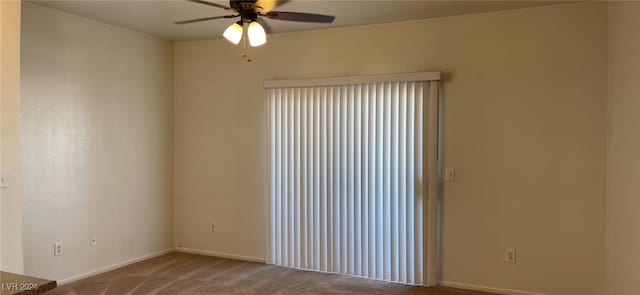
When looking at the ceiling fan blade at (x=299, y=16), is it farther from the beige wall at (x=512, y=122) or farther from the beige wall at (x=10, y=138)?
the beige wall at (x=10, y=138)

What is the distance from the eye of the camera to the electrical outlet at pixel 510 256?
405 cm

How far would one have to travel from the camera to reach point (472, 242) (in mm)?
4199

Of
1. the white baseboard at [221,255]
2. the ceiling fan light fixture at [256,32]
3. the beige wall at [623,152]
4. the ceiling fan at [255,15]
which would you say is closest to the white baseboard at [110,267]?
the white baseboard at [221,255]

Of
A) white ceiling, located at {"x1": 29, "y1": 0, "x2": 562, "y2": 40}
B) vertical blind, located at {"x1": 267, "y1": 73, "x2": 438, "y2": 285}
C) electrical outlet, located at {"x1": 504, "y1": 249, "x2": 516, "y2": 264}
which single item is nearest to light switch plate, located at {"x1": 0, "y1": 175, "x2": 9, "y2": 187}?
white ceiling, located at {"x1": 29, "y1": 0, "x2": 562, "y2": 40}

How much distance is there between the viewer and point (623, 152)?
3.35m

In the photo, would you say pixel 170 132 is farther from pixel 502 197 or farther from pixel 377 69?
pixel 502 197

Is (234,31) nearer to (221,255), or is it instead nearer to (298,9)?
(298,9)

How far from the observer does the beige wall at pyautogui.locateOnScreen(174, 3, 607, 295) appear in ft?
12.5

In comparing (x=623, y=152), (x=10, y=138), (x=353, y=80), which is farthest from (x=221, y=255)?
(x=623, y=152)

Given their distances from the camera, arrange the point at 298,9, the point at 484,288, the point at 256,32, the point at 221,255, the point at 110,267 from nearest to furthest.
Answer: the point at 256,32
the point at 298,9
the point at 484,288
the point at 110,267
the point at 221,255

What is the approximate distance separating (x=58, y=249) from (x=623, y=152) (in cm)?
472

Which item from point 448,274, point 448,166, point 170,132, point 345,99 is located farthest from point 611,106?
point 170,132

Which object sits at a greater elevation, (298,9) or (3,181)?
(298,9)

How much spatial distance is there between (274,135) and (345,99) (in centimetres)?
88
